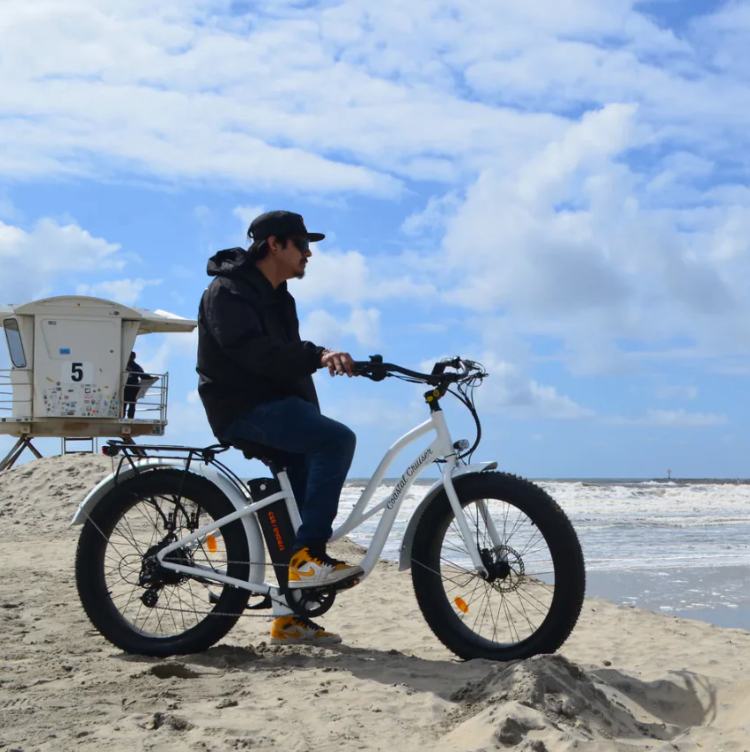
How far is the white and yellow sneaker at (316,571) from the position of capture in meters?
3.92

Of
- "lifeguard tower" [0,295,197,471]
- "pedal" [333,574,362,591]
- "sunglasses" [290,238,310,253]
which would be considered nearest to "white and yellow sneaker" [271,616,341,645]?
"pedal" [333,574,362,591]

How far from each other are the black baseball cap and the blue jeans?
0.86 m

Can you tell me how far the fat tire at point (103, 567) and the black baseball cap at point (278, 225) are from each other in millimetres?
1271

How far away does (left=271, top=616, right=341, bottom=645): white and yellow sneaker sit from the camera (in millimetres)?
4516

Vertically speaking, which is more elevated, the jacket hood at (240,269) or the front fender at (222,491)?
the jacket hood at (240,269)

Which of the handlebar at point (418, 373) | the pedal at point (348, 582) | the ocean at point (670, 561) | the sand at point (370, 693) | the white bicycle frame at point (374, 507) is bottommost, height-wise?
the ocean at point (670, 561)

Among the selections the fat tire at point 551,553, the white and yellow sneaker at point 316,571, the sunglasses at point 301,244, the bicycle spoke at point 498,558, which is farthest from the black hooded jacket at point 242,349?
the bicycle spoke at point 498,558

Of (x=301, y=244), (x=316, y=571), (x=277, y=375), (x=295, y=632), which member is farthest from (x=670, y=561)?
(x=277, y=375)

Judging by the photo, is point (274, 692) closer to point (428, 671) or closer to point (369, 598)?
point (428, 671)

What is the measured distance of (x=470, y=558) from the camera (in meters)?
3.87

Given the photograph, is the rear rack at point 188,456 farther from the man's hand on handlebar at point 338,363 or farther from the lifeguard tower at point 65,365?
the lifeguard tower at point 65,365

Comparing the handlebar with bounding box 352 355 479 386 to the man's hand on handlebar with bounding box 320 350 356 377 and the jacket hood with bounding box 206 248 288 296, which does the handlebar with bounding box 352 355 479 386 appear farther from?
the jacket hood with bounding box 206 248 288 296

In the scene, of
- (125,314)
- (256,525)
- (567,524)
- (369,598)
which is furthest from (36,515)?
(567,524)

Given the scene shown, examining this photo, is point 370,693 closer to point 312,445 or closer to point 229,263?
point 312,445
